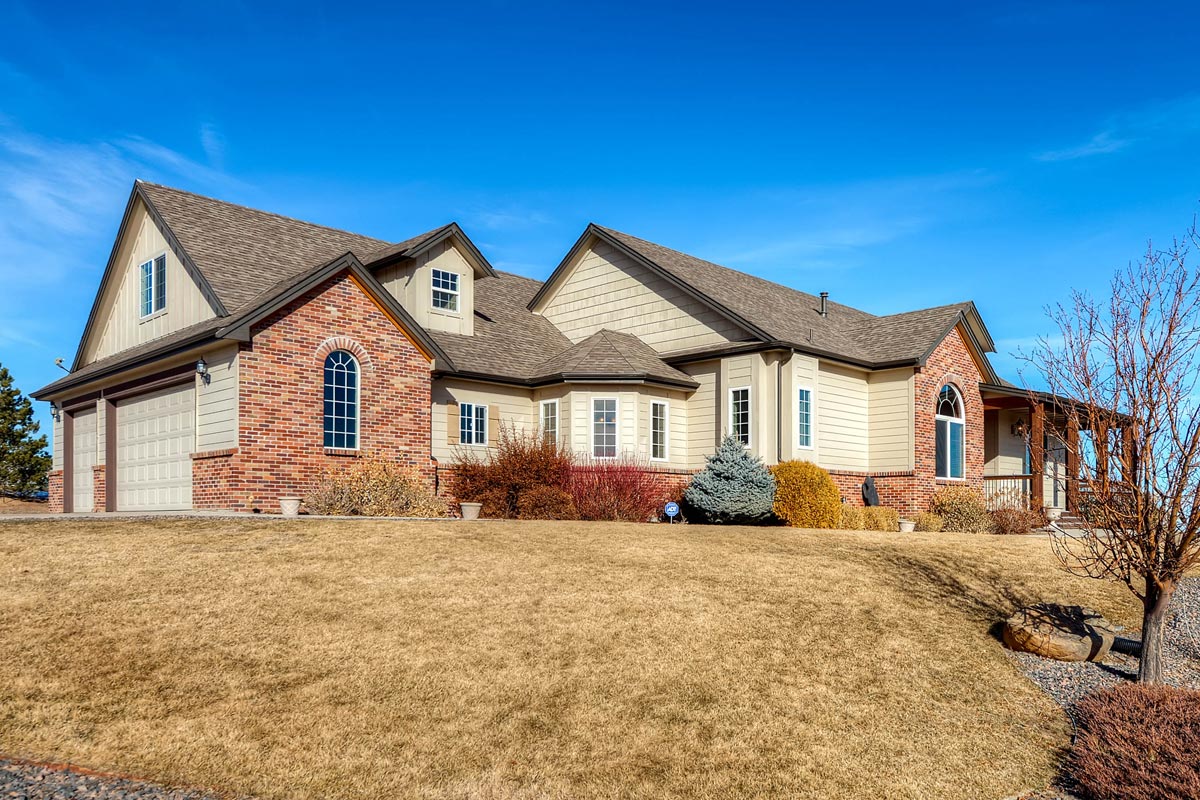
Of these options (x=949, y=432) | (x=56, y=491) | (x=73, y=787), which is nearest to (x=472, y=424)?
(x=56, y=491)

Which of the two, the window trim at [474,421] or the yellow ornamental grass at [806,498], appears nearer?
the yellow ornamental grass at [806,498]

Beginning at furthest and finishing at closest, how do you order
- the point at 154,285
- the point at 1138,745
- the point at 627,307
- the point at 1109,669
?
the point at 627,307
the point at 154,285
the point at 1109,669
the point at 1138,745

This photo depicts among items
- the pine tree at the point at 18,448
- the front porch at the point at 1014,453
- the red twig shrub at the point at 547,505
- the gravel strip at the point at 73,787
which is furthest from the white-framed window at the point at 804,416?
the pine tree at the point at 18,448

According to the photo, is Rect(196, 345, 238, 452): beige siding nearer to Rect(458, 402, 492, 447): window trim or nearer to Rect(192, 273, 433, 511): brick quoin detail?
Rect(192, 273, 433, 511): brick quoin detail

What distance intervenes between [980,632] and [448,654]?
272 inches

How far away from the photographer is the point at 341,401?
21.2 meters

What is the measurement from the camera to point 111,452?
78.6ft

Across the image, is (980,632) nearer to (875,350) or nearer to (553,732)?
(553,732)

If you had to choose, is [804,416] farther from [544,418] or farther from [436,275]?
[436,275]

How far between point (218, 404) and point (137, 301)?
6864mm

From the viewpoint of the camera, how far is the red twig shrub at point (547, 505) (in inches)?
822

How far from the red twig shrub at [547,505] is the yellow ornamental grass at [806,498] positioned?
4901 millimetres

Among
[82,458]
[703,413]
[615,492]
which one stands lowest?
[615,492]

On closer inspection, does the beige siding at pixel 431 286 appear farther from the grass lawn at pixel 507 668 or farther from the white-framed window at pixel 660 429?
the grass lawn at pixel 507 668
